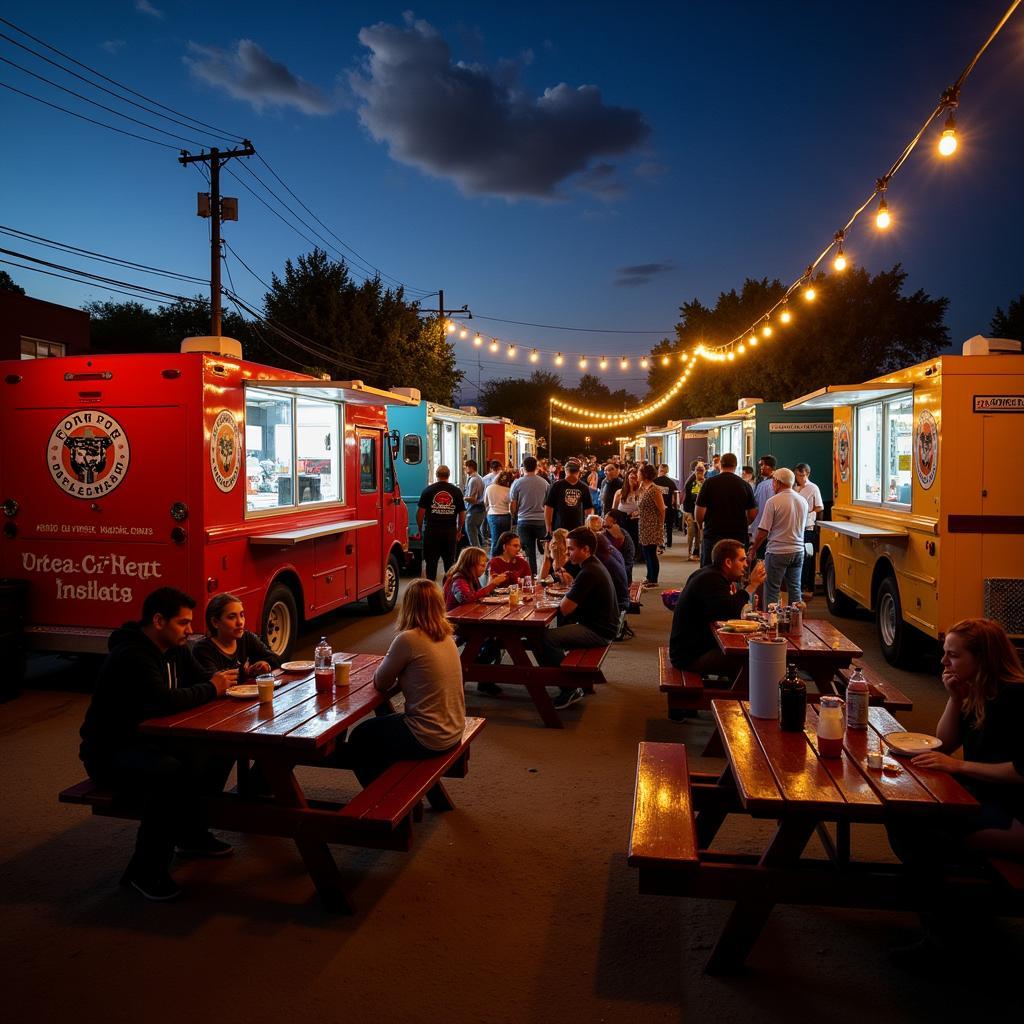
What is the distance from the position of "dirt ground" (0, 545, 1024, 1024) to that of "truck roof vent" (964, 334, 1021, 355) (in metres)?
4.62

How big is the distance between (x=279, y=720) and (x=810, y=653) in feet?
11.6

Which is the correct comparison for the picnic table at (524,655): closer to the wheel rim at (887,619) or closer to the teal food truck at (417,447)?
the wheel rim at (887,619)

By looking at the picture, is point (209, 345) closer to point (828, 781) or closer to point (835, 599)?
point (828, 781)

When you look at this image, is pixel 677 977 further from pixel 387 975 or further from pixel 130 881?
pixel 130 881

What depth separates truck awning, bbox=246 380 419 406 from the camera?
805 cm

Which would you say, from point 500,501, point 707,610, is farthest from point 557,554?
point 500,501

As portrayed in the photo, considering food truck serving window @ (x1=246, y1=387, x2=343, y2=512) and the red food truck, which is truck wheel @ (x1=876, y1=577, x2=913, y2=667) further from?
food truck serving window @ (x1=246, y1=387, x2=343, y2=512)

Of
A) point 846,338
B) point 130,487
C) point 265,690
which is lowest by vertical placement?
point 265,690

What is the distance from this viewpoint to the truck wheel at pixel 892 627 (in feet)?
27.1

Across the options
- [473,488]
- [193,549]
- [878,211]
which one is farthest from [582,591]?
[473,488]

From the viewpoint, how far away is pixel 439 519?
11750 millimetres

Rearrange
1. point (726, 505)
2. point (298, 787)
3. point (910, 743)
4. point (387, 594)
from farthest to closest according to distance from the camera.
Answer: point (387, 594) → point (726, 505) → point (298, 787) → point (910, 743)

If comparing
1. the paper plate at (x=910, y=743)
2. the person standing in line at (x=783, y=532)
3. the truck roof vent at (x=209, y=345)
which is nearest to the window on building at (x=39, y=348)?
the truck roof vent at (x=209, y=345)

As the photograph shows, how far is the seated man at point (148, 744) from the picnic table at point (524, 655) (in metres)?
2.94
